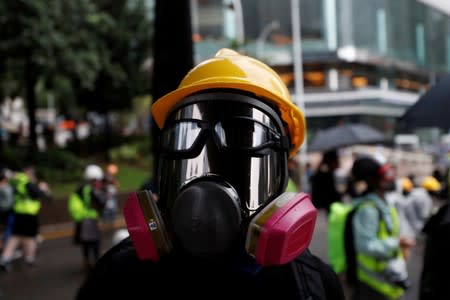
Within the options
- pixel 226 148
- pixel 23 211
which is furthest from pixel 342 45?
pixel 226 148

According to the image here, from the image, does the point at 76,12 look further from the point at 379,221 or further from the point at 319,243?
the point at 379,221

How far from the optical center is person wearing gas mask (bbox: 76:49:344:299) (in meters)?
1.46

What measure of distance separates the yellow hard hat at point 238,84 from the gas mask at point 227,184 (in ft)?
0.11

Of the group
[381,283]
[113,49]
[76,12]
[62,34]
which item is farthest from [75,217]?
[113,49]

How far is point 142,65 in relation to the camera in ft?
91.1

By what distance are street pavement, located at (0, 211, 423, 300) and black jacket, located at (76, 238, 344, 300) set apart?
5736mm

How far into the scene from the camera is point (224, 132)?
5.10 ft

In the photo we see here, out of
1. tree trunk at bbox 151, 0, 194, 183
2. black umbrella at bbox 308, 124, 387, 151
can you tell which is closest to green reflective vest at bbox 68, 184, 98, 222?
black umbrella at bbox 308, 124, 387, 151

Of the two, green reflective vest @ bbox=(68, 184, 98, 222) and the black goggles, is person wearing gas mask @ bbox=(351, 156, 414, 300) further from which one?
green reflective vest @ bbox=(68, 184, 98, 222)

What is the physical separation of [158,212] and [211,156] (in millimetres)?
201

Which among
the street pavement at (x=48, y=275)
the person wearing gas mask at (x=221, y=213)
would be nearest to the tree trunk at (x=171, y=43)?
the person wearing gas mask at (x=221, y=213)

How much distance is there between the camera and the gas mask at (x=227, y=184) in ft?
4.76

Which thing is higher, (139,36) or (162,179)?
(139,36)

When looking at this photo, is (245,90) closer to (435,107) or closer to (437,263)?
(437,263)
